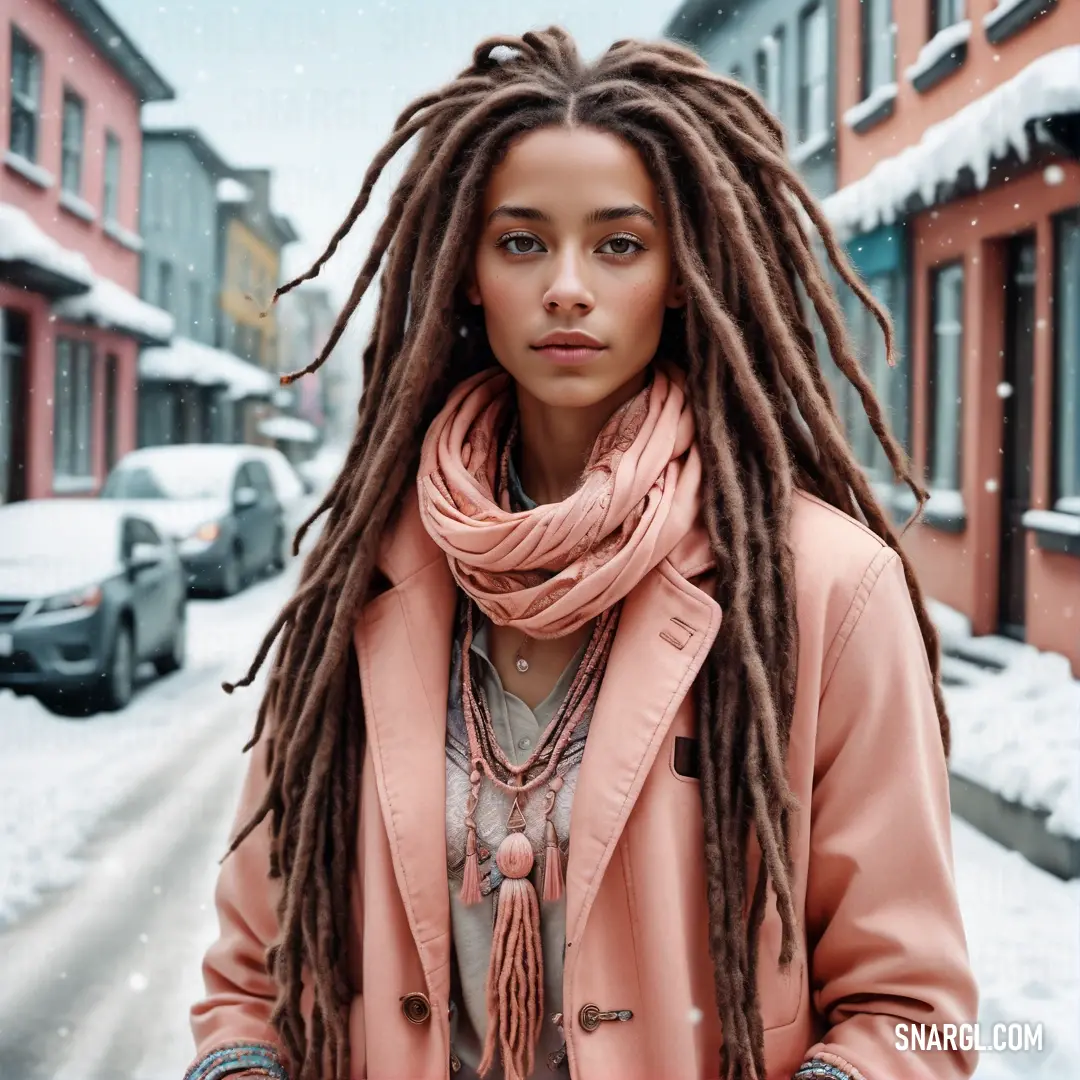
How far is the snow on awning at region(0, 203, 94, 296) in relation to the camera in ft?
6.93

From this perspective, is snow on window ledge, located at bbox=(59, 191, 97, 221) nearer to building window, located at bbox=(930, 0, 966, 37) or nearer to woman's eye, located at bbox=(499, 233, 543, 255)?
woman's eye, located at bbox=(499, 233, 543, 255)

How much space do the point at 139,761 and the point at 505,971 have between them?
1.38 metres

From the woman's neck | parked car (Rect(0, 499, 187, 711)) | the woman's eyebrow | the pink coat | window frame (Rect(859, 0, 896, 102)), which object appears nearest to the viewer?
the pink coat

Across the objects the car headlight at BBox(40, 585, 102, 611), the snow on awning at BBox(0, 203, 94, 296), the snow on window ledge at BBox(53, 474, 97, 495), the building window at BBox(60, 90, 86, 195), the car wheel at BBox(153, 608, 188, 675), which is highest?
the building window at BBox(60, 90, 86, 195)

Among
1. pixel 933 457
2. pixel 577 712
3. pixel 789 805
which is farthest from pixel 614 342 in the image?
pixel 933 457

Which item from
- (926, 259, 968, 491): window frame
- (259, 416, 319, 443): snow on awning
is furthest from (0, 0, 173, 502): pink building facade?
(926, 259, 968, 491): window frame

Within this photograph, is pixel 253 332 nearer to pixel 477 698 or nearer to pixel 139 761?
pixel 139 761

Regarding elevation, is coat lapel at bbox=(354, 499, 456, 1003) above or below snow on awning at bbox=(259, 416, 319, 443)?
below

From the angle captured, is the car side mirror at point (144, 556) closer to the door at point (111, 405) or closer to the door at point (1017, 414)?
the door at point (111, 405)

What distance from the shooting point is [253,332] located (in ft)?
7.13

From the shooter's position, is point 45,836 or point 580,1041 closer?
point 580,1041

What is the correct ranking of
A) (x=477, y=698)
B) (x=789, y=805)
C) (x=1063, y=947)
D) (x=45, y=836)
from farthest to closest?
(x=45, y=836) → (x=1063, y=947) → (x=477, y=698) → (x=789, y=805)

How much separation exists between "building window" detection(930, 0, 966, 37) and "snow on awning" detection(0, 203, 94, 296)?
1844 millimetres

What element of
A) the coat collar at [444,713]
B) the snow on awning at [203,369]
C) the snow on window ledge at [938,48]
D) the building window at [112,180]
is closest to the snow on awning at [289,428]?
the snow on awning at [203,369]
